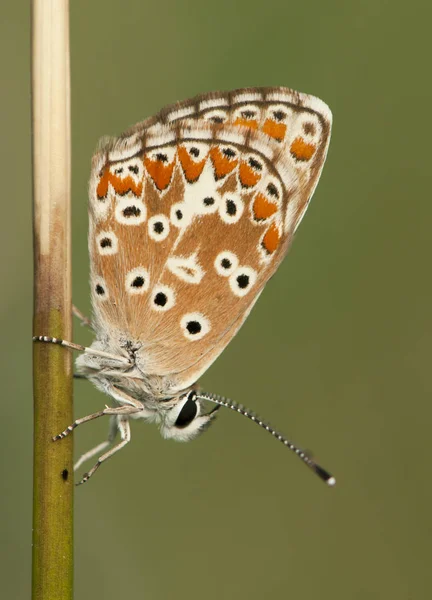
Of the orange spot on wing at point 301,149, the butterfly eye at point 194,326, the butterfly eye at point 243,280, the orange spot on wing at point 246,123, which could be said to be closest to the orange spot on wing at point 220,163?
the orange spot on wing at point 246,123

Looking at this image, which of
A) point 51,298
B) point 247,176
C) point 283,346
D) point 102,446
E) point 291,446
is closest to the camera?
point 51,298

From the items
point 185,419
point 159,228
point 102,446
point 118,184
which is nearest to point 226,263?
point 159,228

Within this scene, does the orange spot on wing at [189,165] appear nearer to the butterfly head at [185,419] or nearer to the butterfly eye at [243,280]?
the butterfly eye at [243,280]

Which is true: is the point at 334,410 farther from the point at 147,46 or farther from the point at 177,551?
the point at 147,46

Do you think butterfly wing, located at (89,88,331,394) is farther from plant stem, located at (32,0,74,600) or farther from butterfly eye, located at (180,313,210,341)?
plant stem, located at (32,0,74,600)

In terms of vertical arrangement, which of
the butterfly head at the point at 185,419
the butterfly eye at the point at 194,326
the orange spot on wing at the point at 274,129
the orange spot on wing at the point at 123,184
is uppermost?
the orange spot on wing at the point at 274,129

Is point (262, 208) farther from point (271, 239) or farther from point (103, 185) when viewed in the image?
point (103, 185)

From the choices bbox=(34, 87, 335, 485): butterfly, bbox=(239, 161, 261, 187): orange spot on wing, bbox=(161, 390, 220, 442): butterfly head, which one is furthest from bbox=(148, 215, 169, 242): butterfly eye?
bbox=(161, 390, 220, 442): butterfly head

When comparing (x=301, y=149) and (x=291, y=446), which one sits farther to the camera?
(x=301, y=149)
